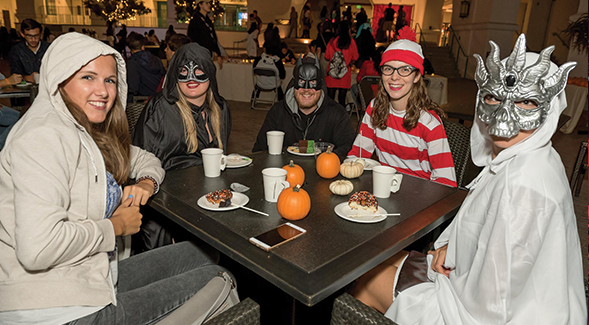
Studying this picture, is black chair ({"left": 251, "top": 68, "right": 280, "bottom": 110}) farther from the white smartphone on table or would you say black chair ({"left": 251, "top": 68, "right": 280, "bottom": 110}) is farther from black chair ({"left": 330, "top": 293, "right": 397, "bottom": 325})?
black chair ({"left": 330, "top": 293, "right": 397, "bottom": 325})

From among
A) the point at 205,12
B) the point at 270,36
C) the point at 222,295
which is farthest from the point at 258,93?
the point at 222,295

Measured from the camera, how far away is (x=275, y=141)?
8.66 feet

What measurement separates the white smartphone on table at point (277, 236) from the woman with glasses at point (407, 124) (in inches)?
50.7

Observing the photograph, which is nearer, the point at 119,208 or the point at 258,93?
the point at 119,208

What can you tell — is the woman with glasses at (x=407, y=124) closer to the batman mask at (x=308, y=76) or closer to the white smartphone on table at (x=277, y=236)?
the batman mask at (x=308, y=76)

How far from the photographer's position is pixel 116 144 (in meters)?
1.77

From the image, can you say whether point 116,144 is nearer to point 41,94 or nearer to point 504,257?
point 41,94

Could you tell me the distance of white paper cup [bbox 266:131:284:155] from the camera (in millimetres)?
2628

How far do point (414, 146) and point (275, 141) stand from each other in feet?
3.22

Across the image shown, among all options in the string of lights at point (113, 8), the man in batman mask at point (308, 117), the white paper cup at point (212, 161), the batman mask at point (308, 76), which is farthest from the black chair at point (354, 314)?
the string of lights at point (113, 8)

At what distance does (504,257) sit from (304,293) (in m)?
0.69

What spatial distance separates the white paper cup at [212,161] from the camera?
2.11m

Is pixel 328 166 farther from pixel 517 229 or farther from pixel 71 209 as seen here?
pixel 71 209

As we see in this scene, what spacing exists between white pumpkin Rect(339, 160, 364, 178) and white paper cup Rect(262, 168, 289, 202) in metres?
0.49
